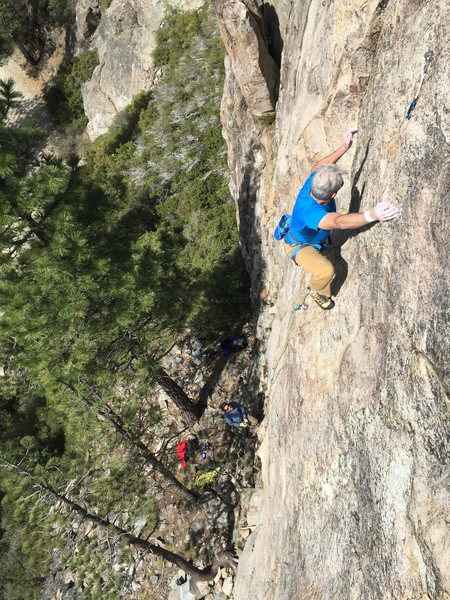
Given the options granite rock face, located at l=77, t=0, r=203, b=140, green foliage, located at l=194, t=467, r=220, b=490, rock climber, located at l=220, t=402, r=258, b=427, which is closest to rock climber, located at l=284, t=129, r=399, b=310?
rock climber, located at l=220, t=402, r=258, b=427

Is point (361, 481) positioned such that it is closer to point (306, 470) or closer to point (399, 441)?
point (399, 441)

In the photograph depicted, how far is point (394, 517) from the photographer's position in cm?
353

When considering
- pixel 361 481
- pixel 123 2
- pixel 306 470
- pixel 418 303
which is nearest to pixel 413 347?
pixel 418 303

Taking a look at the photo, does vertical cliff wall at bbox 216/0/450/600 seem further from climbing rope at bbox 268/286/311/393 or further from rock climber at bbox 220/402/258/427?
rock climber at bbox 220/402/258/427

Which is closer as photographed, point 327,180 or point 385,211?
point 385,211

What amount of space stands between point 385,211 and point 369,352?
1.53 meters

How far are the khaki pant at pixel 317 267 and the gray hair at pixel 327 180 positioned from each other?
2.89 feet

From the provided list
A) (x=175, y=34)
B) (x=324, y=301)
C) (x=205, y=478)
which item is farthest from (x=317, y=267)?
(x=175, y=34)

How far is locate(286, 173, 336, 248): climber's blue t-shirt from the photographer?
172 inches

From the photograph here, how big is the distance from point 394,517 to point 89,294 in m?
6.25

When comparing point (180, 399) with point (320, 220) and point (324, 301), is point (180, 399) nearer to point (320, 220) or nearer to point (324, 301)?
point (324, 301)

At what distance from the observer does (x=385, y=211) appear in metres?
3.84

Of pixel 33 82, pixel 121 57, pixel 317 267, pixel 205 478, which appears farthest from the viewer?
pixel 33 82

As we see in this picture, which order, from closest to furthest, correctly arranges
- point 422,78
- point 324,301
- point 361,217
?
point 422,78, point 361,217, point 324,301
